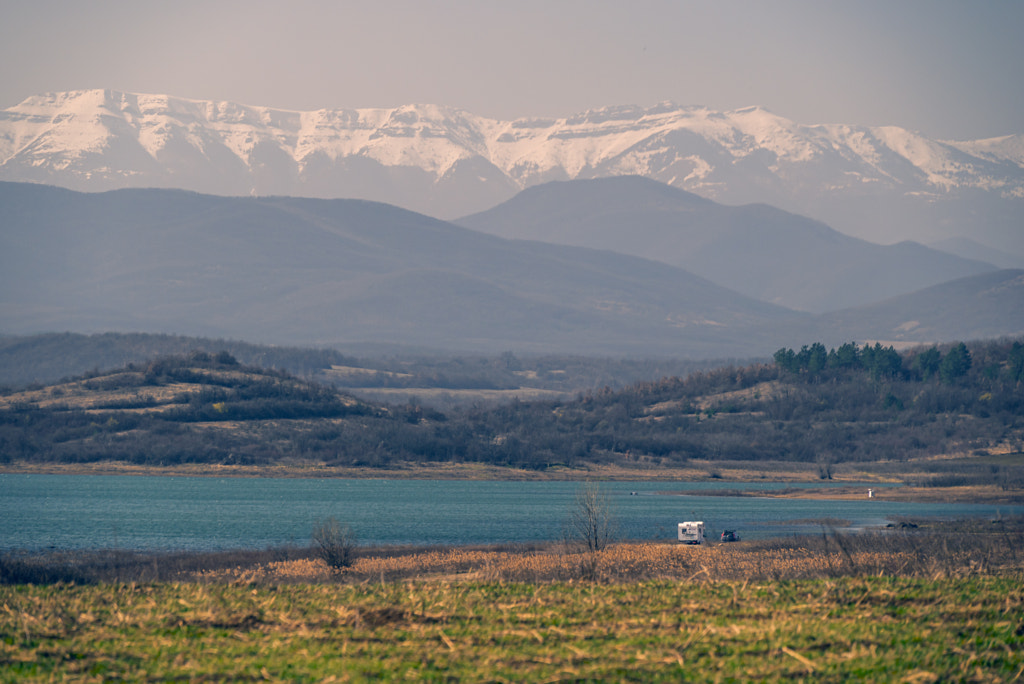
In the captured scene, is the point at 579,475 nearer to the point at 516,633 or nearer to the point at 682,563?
the point at 682,563

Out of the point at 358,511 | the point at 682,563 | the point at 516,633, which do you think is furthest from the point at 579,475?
the point at 516,633

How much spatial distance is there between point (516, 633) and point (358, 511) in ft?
293

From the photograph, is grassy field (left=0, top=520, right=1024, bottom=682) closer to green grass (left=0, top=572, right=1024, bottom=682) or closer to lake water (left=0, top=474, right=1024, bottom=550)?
green grass (left=0, top=572, right=1024, bottom=682)

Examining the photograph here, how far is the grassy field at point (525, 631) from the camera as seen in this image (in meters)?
24.0

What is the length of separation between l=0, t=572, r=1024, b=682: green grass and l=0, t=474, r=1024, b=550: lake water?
4934cm

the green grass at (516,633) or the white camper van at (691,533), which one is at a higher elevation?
the green grass at (516,633)

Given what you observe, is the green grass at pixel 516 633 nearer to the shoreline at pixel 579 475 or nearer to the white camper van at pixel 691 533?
the white camper van at pixel 691 533

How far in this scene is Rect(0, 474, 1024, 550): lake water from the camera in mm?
87812

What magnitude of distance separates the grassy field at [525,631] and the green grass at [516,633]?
0.21 ft

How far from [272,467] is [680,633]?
16162 cm

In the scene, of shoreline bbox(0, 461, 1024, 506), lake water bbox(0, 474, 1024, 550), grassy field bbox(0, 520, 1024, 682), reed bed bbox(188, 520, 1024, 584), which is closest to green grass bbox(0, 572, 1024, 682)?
grassy field bbox(0, 520, 1024, 682)

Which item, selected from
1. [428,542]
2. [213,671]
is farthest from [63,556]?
[213,671]

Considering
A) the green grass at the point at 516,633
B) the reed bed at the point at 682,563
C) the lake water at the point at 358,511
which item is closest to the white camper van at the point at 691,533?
the lake water at the point at 358,511

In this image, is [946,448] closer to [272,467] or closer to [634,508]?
[634,508]
